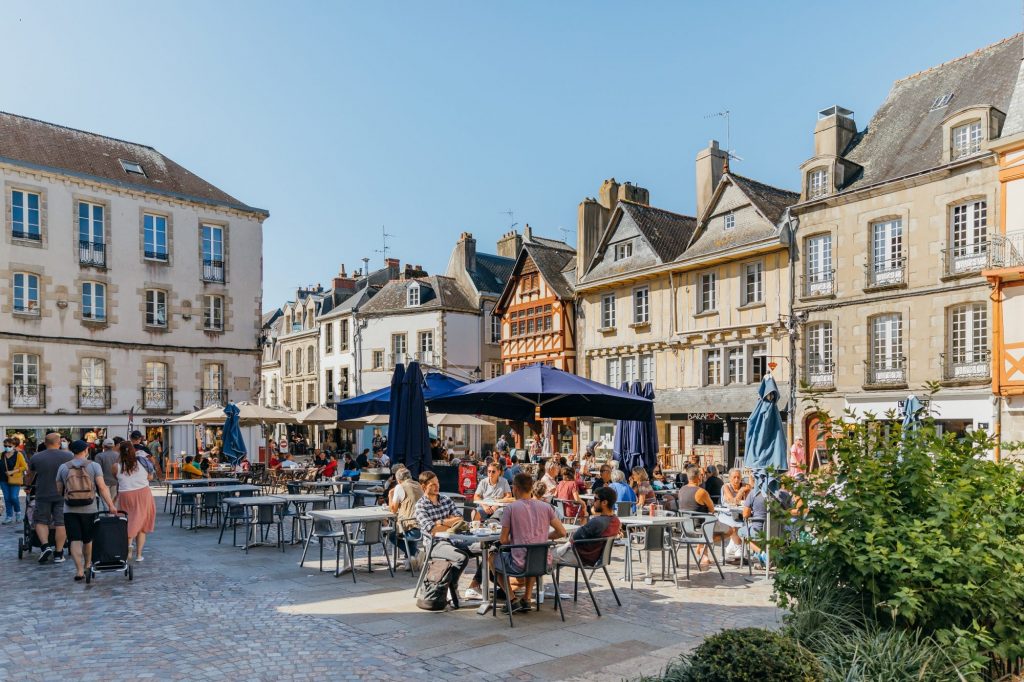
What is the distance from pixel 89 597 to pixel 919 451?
7879 millimetres

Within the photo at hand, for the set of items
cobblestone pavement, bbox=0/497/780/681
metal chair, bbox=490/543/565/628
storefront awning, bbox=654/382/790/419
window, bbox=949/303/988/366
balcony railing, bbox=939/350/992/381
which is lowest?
cobblestone pavement, bbox=0/497/780/681

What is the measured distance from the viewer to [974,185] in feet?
67.9

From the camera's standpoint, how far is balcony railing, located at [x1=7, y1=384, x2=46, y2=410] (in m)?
25.5

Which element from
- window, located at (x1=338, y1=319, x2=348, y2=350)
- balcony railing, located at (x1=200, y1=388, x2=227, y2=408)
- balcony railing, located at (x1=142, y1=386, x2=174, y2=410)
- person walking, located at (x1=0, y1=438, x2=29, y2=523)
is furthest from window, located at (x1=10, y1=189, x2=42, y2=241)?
window, located at (x1=338, y1=319, x2=348, y2=350)

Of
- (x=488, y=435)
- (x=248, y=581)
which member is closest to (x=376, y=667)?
(x=248, y=581)

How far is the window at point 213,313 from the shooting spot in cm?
2970

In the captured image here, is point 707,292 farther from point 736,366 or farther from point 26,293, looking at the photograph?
point 26,293

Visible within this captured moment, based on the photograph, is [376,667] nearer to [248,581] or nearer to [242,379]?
[248,581]

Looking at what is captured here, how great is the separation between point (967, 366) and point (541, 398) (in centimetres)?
1300

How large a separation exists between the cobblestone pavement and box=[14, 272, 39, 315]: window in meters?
19.2

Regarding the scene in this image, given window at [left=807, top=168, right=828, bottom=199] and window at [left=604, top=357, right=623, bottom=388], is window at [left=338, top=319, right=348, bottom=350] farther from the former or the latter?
window at [left=807, top=168, right=828, bottom=199]

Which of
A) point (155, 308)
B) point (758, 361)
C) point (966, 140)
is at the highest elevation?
point (966, 140)

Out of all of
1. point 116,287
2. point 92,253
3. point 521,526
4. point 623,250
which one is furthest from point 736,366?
point 92,253

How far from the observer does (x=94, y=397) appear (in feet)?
88.6
